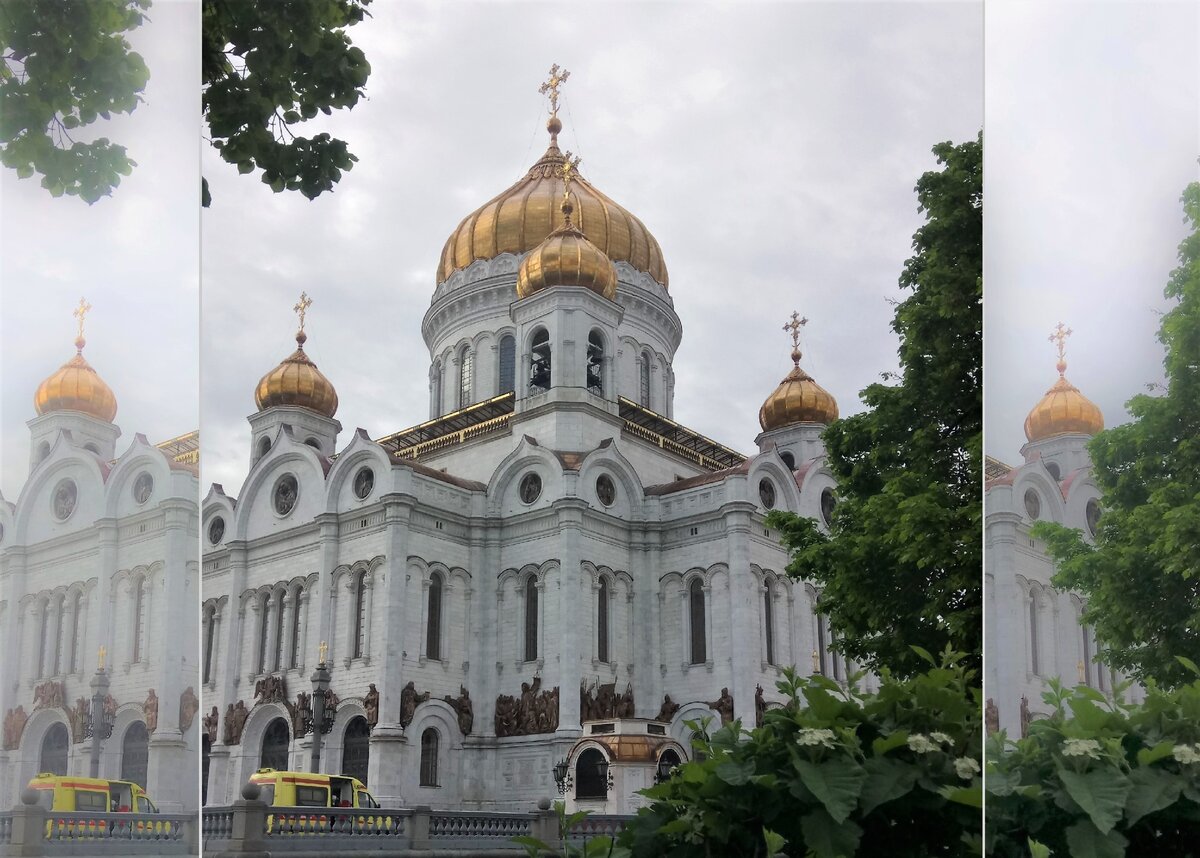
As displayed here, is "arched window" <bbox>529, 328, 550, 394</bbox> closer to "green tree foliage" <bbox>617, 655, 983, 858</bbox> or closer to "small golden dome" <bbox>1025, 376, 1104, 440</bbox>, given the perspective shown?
"green tree foliage" <bbox>617, 655, 983, 858</bbox>

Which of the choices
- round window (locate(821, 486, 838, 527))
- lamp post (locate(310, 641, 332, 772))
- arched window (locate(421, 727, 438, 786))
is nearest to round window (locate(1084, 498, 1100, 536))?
lamp post (locate(310, 641, 332, 772))

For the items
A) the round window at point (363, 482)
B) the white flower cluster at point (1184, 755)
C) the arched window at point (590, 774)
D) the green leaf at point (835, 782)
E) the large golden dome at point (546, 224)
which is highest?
the large golden dome at point (546, 224)

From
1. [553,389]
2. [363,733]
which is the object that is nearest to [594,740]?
[363,733]

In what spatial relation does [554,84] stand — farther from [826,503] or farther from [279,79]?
[826,503]

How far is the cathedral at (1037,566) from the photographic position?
1.65 meters

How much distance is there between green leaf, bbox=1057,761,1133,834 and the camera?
157 centimetres

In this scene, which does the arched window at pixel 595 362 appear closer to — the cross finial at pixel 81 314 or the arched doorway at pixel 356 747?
the arched doorway at pixel 356 747

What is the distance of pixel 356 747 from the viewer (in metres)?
9.43

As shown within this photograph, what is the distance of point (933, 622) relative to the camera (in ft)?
15.1

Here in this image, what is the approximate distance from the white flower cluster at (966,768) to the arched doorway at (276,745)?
11.7ft

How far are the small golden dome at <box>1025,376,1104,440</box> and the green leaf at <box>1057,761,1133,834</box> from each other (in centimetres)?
50

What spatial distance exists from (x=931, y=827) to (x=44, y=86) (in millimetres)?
1865

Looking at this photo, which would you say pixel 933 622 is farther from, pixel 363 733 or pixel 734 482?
pixel 363 733

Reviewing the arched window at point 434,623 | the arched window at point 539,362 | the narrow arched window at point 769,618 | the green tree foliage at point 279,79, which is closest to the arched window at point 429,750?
the arched window at point 434,623
